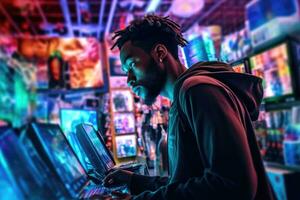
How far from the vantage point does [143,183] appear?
108cm

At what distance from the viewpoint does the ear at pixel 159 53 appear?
106 cm

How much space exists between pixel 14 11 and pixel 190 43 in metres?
3.33

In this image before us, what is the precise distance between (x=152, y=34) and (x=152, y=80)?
6.6 inches

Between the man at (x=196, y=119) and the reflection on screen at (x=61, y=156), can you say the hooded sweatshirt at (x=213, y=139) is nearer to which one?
the man at (x=196, y=119)

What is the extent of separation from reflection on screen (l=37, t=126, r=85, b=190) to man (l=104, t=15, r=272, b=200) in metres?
0.14

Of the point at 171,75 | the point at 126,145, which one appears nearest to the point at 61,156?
the point at 171,75

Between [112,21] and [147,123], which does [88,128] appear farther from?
[112,21]

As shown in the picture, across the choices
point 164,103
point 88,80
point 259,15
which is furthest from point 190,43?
point 259,15

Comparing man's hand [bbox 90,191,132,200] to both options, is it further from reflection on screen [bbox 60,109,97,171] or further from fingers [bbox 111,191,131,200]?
reflection on screen [bbox 60,109,97,171]

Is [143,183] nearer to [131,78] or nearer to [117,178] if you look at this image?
[117,178]

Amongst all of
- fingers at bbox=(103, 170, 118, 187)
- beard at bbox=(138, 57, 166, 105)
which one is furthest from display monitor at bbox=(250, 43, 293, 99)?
fingers at bbox=(103, 170, 118, 187)

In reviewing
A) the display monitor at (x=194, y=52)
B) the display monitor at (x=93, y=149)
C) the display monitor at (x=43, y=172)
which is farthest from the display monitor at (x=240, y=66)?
the display monitor at (x=43, y=172)

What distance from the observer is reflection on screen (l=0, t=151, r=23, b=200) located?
0.68m

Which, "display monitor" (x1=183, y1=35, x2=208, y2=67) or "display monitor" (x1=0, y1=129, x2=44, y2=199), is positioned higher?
"display monitor" (x1=183, y1=35, x2=208, y2=67)
